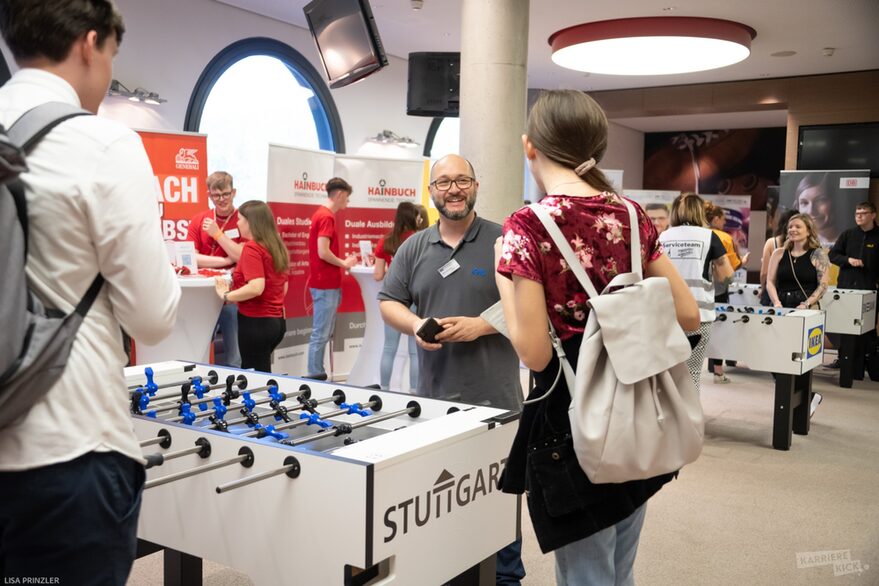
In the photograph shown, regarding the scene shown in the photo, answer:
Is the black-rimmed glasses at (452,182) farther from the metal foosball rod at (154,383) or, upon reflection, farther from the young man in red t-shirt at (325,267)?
the young man in red t-shirt at (325,267)

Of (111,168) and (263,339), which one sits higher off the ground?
(111,168)

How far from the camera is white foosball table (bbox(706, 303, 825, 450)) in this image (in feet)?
16.5

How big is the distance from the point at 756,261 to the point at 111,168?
1574 centimetres

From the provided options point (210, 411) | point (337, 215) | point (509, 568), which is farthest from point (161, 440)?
point (337, 215)

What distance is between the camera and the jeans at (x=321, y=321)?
639 centimetres

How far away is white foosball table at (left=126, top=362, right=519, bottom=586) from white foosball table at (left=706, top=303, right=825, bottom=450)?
3554 mm

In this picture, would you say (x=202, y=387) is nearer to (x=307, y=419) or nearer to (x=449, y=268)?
(x=307, y=419)

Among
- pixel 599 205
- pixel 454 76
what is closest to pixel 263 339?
A: pixel 454 76

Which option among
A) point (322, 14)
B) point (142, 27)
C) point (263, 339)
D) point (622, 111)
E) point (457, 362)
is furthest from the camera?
point (622, 111)

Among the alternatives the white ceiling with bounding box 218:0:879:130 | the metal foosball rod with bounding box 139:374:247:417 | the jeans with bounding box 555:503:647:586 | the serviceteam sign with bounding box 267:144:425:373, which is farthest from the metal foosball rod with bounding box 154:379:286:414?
the white ceiling with bounding box 218:0:879:130

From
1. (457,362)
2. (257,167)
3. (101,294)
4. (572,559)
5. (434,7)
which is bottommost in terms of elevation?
(572,559)

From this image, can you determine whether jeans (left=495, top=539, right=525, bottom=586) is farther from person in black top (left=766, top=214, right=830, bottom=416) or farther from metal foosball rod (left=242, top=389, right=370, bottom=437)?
person in black top (left=766, top=214, right=830, bottom=416)

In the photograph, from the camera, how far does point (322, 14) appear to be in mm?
5695

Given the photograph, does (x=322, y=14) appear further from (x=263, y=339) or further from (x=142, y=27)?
(x=263, y=339)
